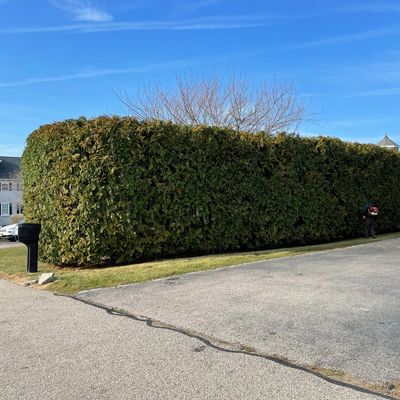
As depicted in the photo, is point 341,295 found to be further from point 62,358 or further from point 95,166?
point 95,166

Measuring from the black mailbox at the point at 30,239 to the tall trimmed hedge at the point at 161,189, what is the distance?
2.31 feet

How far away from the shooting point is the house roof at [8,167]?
60594 millimetres

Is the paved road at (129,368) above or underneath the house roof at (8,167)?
underneath

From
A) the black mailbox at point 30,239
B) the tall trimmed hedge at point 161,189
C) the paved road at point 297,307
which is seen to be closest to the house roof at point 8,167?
the tall trimmed hedge at point 161,189

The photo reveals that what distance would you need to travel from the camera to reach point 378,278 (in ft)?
27.1

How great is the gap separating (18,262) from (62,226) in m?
2.47

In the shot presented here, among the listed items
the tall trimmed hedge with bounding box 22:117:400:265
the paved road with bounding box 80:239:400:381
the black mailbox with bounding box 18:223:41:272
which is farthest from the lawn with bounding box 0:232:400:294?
the tall trimmed hedge with bounding box 22:117:400:265

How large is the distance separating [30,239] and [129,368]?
698 cm

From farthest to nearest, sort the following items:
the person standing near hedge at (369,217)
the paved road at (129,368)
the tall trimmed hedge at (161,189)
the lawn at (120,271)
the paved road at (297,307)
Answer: the person standing near hedge at (369,217) < the tall trimmed hedge at (161,189) < the lawn at (120,271) < the paved road at (297,307) < the paved road at (129,368)

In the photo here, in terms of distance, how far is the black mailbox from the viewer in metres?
10.7

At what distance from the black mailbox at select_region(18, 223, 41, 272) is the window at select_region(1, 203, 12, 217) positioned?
5247cm

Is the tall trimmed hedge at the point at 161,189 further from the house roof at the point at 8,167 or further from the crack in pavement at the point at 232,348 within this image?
the house roof at the point at 8,167

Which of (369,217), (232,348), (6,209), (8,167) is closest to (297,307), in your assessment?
(232,348)

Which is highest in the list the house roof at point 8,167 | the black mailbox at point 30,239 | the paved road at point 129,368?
the house roof at point 8,167
